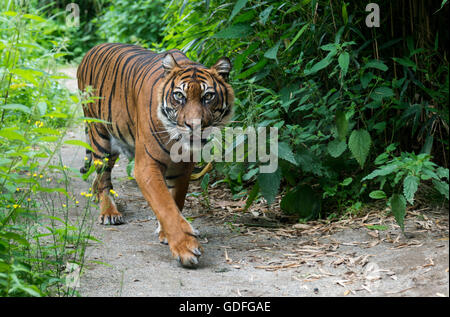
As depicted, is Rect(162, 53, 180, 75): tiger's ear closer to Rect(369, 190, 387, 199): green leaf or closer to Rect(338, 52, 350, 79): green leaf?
Rect(338, 52, 350, 79): green leaf

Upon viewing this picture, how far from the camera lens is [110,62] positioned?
4727 millimetres

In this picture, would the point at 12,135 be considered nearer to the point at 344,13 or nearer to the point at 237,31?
the point at 237,31

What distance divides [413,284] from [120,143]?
2653 millimetres

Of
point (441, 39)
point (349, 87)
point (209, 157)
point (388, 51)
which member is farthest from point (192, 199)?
point (441, 39)

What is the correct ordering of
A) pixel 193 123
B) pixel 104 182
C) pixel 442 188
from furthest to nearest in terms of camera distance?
pixel 104 182, pixel 193 123, pixel 442 188

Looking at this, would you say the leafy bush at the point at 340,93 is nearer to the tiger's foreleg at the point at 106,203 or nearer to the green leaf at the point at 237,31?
the green leaf at the point at 237,31

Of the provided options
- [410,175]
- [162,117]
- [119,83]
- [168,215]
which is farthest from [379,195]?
[119,83]

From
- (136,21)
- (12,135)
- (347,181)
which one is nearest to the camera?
(12,135)

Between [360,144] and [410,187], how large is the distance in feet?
2.16

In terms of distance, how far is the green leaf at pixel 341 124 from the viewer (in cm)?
388

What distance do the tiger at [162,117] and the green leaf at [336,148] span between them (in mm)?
753

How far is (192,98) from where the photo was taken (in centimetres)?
356

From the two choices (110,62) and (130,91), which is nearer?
(130,91)

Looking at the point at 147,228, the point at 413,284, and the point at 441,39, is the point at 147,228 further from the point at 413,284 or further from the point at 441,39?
the point at 441,39
